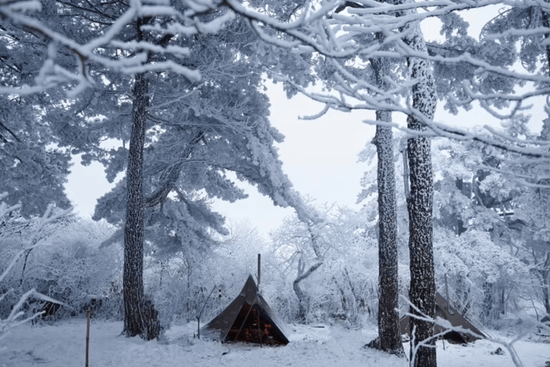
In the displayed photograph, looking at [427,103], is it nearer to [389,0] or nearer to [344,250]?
[389,0]

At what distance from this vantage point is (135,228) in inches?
324

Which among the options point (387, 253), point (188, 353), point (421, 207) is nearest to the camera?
point (421, 207)

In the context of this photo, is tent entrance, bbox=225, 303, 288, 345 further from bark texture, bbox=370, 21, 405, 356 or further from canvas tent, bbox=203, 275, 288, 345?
bark texture, bbox=370, 21, 405, 356

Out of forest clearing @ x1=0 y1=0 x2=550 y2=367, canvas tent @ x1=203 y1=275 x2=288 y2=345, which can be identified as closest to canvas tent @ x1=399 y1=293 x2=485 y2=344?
forest clearing @ x1=0 y1=0 x2=550 y2=367

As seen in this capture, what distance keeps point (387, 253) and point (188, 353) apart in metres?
5.04

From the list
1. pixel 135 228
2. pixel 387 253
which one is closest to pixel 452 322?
pixel 387 253

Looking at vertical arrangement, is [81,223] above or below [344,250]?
above

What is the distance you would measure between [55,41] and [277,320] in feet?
32.6

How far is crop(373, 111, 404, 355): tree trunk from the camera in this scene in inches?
310

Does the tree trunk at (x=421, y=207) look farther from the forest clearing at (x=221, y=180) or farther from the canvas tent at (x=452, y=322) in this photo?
the canvas tent at (x=452, y=322)

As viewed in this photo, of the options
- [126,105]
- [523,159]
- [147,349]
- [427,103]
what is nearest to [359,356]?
[147,349]

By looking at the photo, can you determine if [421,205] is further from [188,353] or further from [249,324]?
[249,324]

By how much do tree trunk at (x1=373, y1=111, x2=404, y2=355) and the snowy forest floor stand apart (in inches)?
19.2

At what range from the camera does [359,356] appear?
24.8 ft
